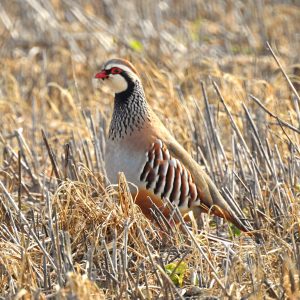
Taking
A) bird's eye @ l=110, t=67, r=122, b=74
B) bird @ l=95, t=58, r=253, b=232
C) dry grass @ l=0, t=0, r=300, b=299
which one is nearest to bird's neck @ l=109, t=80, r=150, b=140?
bird @ l=95, t=58, r=253, b=232

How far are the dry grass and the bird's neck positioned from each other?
354mm

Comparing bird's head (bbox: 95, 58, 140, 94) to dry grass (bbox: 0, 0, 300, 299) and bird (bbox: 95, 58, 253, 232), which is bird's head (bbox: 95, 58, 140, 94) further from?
dry grass (bbox: 0, 0, 300, 299)

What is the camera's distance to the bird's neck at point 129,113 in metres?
5.31

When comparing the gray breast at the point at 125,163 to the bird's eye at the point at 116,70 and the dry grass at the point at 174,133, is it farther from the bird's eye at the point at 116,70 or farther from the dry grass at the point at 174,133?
the bird's eye at the point at 116,70

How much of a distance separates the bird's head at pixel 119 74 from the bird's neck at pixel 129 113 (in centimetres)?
3

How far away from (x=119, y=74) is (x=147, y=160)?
64 cm

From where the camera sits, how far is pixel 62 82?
870 centimetres

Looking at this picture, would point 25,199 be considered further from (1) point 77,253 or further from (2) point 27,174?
(1) point 77,253

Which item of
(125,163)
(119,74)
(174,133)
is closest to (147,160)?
(125,163)

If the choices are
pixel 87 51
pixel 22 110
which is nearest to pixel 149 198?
pixel 22 110

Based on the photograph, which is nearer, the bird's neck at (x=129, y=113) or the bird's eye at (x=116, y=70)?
the bird's neck at (x=129, y=113)

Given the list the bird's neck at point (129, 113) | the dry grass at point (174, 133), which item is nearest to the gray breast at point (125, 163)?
the bird's neck at point (129, 113)

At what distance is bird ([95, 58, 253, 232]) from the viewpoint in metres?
5.14

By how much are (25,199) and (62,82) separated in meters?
3.31
